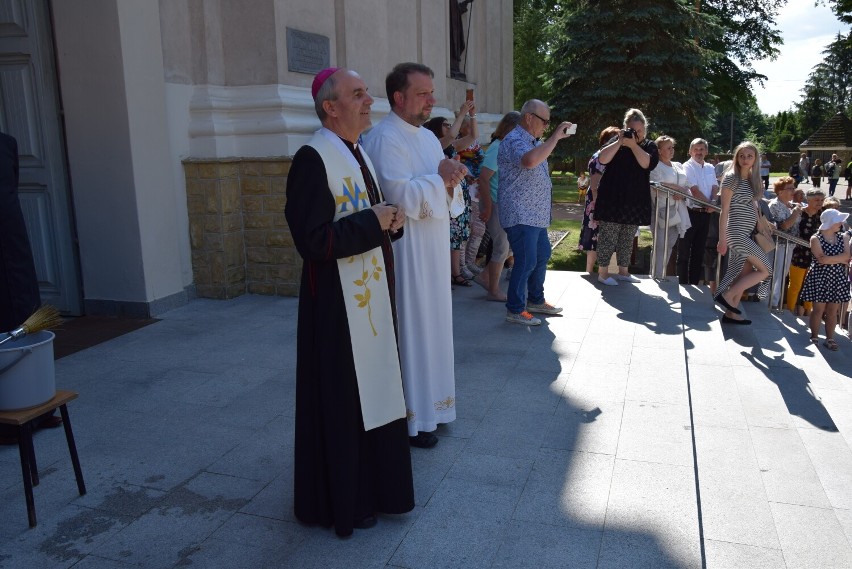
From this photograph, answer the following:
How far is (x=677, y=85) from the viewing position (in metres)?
20.9

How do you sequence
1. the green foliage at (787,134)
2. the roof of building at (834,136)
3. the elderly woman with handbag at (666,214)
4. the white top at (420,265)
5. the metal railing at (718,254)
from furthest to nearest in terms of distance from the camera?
1. the green foliage at (787,134)
2. the roof of building at (834,136)
3. the elderly woman with handbag at (666,214)
4. the metal railing at (718,254)
5. the white top at (420,265)

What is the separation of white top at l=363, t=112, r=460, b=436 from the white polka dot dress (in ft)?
18.4

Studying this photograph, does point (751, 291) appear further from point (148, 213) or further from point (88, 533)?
point (88, 533)

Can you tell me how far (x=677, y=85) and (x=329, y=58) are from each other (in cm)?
1582

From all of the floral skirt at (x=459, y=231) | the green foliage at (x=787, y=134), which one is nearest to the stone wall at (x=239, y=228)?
the floral skirt at (x=459, y=231)

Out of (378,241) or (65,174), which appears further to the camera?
(65,174)

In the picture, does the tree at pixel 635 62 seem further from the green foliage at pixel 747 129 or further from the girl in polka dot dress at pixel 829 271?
the green foliage at pixel 747 129

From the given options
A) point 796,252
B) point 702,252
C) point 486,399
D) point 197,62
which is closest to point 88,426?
point 486,399

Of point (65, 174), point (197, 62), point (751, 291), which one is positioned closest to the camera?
point (65, 174)

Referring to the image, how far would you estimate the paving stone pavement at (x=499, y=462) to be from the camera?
9.73 ft

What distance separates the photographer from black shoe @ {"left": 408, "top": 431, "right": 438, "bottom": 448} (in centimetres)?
391

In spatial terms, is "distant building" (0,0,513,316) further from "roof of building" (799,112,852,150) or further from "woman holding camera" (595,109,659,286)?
"roof of building" (799,112,852,150)

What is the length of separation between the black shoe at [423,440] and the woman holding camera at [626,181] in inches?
177

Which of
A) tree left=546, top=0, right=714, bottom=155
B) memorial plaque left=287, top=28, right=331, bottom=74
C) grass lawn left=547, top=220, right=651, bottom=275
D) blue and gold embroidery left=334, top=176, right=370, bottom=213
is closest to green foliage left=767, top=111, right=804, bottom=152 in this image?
tree left=546, top=0, right=714, bottom=155
